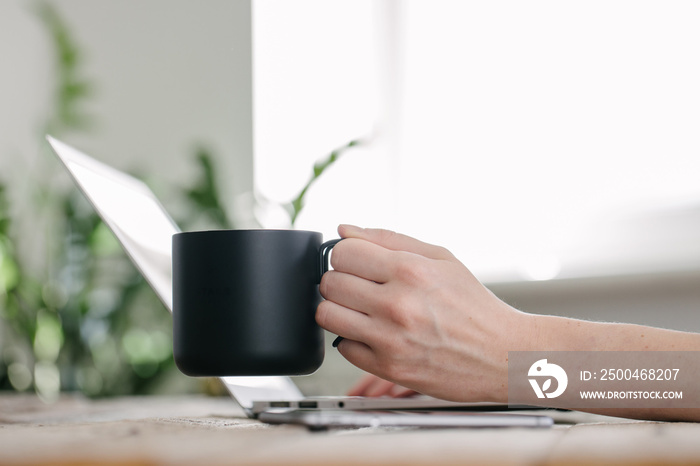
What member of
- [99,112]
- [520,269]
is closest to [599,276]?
[520,269]

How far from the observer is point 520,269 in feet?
4.22

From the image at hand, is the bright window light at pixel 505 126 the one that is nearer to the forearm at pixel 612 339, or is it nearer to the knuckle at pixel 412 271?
the forearm at pixel 612 339

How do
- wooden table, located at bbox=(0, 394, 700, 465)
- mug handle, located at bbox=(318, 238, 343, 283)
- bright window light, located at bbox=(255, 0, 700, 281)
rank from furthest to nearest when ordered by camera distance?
1. bright window light, located at bbox=(255, 0, 700, 281)
2. mug handle, located at bbox=(318, 238, 343, 283)
3. wooden table, located at bbox=(0, 394, 700, 465)

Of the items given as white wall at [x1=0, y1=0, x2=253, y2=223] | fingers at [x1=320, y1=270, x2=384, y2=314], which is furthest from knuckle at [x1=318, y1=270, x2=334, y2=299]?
white wall at [x1=0, y1=0, x2=253, y2=223]

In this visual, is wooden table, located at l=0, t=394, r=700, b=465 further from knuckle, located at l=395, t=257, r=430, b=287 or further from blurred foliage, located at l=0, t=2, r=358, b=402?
blurred foliage, located at l=0, t=2, r=358, b=402

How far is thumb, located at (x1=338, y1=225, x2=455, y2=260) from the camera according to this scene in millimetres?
493

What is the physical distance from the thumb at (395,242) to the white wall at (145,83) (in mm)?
1375

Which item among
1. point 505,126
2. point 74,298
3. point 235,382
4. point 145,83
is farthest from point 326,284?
point 145,83

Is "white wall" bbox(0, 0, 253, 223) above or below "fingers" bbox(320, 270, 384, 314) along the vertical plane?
above

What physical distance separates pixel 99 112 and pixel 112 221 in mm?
1590

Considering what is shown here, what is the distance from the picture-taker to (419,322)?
0.46 metres

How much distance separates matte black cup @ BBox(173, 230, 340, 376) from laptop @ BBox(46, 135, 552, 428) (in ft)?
0.14

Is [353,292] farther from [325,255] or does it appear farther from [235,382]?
[235,382]

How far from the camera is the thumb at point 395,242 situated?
0.49 m
